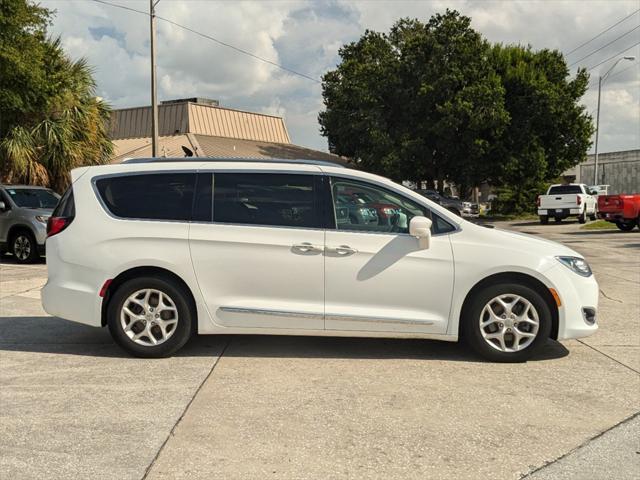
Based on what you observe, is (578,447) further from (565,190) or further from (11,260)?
(565,190)

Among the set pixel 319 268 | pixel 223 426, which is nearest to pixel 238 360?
pixel 319 268

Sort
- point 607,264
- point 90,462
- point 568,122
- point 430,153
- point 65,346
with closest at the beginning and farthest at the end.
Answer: point 90,462, point 65,346, point 607,264, point 568,122, point 430,153

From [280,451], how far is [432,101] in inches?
1369

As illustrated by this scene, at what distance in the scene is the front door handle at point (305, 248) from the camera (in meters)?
5.58

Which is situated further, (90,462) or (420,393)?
(420,393)

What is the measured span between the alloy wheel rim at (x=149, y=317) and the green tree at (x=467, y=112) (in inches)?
1202

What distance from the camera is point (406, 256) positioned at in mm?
5551

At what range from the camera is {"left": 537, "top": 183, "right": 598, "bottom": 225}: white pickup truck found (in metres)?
29.1

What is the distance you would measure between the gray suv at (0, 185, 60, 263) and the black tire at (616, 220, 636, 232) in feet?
60.8

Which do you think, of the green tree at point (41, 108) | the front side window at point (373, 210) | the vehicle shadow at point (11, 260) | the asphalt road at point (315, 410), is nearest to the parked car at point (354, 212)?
the front side window at point (373, 210)

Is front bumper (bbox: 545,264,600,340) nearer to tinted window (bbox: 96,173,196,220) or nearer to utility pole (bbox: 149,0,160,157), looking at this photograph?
tinted window (bbox: 96,173,196,220)

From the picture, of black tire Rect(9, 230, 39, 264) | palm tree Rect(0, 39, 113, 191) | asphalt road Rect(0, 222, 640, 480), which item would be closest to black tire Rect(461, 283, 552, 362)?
asphalt road Rect(0, 222, 640, 480)

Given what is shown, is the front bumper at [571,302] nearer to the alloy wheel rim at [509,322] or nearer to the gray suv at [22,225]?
the alloy wheel rim at [509,322]

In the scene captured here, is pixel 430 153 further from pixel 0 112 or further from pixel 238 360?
pixel 238 360
